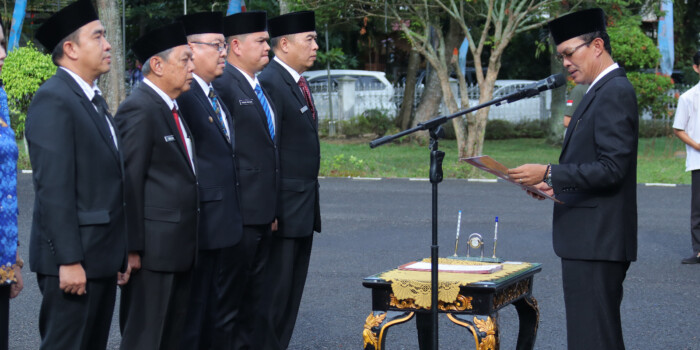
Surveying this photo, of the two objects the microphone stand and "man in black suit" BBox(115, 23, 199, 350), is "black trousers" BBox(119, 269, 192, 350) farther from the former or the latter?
the microphone stand

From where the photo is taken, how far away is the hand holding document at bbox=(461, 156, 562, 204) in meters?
4.69

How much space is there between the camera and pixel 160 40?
4.93m

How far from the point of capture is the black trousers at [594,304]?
15.3 ft

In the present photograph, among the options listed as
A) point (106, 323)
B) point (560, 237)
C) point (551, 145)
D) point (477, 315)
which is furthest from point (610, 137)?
point (551, 145)

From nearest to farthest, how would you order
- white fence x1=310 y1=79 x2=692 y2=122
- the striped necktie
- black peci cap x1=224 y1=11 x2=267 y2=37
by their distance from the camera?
1. black peci cap x1=224 y1=11 x2=267 y2=37
2. the striped necktie
3. white fence x1=310 y1=79 x2=692 y2=122

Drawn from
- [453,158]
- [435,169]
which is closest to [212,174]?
[435,169]

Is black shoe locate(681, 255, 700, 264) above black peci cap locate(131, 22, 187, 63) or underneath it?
underneath

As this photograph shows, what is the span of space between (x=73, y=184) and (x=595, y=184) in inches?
97.4

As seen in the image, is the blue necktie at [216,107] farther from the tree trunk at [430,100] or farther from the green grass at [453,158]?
the tree trunk at [430,100]

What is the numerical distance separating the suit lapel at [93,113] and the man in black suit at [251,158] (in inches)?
60.3

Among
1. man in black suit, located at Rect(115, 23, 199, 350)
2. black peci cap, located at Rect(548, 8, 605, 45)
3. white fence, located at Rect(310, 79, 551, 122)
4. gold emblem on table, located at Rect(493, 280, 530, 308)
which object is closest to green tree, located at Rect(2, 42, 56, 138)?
white fence, located at Rect(310, 79, 551, 122)

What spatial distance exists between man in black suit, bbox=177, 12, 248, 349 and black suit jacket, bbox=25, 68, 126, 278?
0.97 meters

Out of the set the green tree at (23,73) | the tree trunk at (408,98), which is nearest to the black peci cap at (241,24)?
the green tree at (23,73)

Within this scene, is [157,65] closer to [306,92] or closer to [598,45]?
[306,92]
